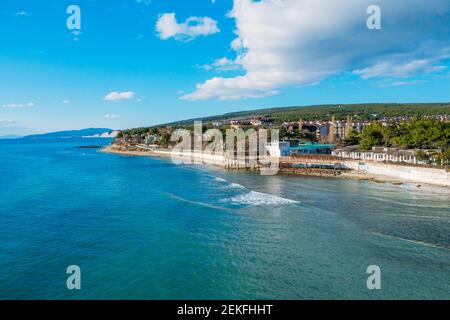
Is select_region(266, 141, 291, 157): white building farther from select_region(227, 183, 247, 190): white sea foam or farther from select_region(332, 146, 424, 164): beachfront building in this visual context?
select_region(227, 183, 247, 190): white sea foam

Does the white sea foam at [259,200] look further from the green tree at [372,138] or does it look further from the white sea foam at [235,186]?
the green tree at [372,138]

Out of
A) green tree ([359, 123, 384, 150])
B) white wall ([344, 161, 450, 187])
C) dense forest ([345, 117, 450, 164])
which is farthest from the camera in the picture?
green tree ([359, 123, 384, 150])

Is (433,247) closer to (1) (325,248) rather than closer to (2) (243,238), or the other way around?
(1) (325,248)

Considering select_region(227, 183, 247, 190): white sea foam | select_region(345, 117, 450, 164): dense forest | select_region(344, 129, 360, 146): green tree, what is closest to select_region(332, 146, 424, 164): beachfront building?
select_region(345, 117, 450, 164): dense forest

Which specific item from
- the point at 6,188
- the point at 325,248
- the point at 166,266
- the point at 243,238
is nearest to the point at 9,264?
the point at 166,266

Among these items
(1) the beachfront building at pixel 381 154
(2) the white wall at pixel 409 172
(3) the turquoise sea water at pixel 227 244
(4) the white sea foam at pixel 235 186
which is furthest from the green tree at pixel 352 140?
(4) the white sea foam at pixel 235 186

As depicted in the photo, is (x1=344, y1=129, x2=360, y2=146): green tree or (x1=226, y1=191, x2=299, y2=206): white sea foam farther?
(x1=344, y1=129, x2=360, y2=146): green tree
